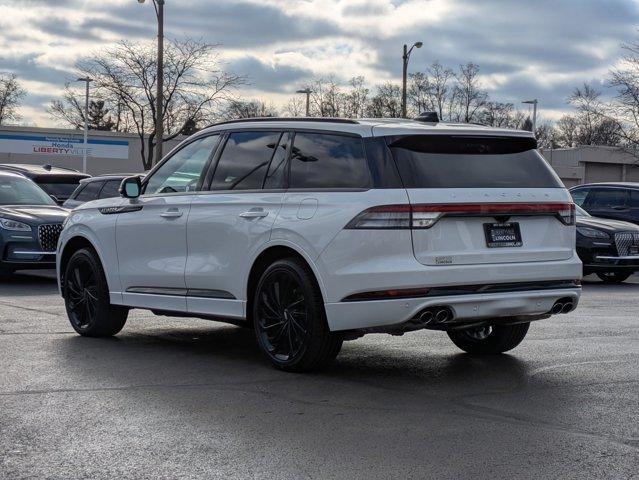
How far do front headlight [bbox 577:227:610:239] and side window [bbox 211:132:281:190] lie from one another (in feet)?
33.0

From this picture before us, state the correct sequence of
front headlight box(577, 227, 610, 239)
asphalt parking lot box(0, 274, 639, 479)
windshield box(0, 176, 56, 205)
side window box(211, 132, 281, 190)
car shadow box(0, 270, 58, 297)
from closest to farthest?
asphalt parking lot box(0, 274, 639, 479) → side window box(211, 132, 281, 190) → car shadow box(0, 270, 58, 297) → windshield box(0, 176, 56, 205) → front headlight box(577, 227, 610, 239)

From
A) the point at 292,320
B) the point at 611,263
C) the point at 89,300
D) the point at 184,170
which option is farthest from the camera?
the point at 611,263

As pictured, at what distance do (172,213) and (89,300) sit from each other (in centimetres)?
156

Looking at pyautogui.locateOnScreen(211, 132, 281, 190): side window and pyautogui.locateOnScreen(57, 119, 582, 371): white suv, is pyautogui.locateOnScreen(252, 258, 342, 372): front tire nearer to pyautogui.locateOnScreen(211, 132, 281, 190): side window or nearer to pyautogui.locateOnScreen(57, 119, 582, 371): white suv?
pyautogui.locateOnScreen(57, 119, 582, 371): white suv

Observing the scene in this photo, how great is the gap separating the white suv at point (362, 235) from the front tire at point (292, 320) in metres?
0.01

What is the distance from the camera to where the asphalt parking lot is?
4820 mm

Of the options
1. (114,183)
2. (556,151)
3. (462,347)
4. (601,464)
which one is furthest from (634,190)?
(556,151)

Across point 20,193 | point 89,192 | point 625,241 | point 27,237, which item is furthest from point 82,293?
point 625,241

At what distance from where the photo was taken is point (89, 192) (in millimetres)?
17516

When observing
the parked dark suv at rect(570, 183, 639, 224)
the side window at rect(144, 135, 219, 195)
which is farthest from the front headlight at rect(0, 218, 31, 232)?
the parked dark suv at rect(570, 183, 639, 224)

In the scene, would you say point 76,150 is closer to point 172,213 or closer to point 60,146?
point 60,146

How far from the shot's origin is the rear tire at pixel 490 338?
7914 millimetres

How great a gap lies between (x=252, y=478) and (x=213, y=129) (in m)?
4.13

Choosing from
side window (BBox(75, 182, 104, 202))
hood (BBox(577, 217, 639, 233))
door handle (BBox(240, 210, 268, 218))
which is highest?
door handle (BBox(240, 210, 268, 218))
